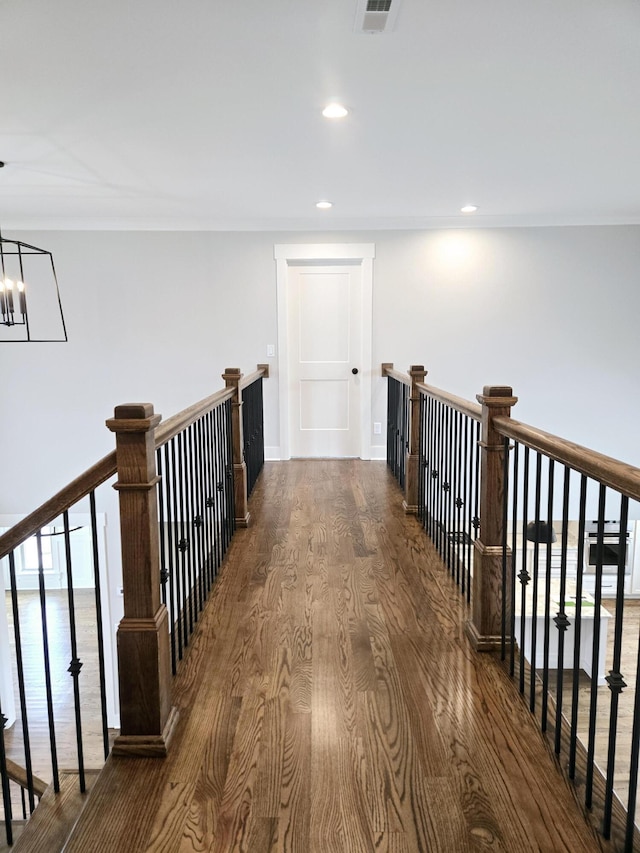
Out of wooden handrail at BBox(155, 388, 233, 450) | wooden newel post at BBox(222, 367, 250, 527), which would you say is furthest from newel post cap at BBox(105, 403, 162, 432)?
wooden newel post at BBox(222, 367, 250, 527)

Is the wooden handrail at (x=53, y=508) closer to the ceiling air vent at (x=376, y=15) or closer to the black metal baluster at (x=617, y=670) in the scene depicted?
the black metal baluster at (x=617, y=670)

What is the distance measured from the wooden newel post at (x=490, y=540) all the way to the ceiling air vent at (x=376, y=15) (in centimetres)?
142

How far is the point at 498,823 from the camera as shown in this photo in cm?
147

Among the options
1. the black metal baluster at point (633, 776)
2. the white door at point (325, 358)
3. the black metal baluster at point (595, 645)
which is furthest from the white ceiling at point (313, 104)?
the black metal baluster at point (633, 776)

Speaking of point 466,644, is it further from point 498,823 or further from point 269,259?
point 269,259

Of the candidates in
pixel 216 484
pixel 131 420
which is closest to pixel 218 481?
pixel 216 484

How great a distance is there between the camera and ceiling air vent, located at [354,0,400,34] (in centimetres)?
213

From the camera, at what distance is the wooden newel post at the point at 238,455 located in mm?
3834

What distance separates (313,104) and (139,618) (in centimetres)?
262

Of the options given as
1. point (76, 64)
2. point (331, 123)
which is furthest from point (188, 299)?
point (76, 64)

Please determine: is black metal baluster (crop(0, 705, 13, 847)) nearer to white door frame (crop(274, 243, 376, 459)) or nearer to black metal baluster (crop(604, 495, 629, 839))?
black metal baluster (crop(604, 495, 629, 839))

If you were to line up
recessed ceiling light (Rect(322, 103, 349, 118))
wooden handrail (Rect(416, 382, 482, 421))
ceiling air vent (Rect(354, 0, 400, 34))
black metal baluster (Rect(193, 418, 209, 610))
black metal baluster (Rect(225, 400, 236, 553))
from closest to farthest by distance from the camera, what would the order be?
ceiling air vent (Rect(354, 0, 400, 34)) < wooden handrail (Rect(416, 382, 482, 421)) < black metal baluster (Rect(193, 418, 209, 610)) < recessed ceiling light (Rect(322, 103, 349, 118)) < black metal baluster (Rect(225, 400, 236, 553))

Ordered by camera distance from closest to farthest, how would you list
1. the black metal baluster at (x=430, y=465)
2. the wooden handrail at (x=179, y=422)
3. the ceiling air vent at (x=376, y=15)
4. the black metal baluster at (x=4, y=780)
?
the black metal baluster at (x=4, y=780)
the wooden handrail at (x=179, y=422)
the ceiling air vent at (x=376, y=15)
the black metal baluster at (x=430, y=465)

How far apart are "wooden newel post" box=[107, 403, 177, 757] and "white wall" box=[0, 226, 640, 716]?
455cm
